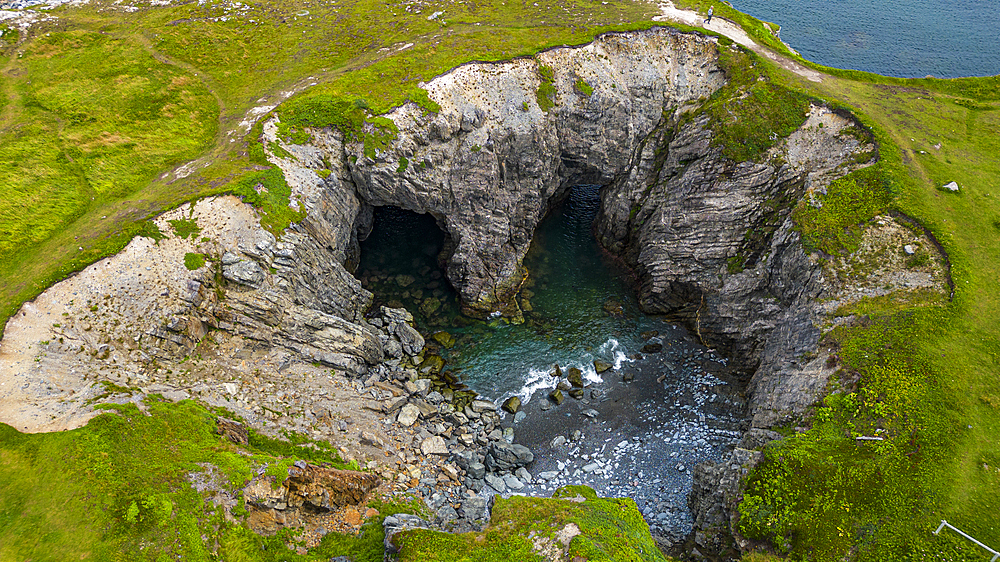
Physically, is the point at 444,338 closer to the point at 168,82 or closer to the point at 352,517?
the point at 352,517

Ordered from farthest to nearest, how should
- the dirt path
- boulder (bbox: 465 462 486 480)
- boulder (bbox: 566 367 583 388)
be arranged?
the dirt path, boulder (bbox: 566 367 583 388), boulder (bbox: 465 462 486 480)

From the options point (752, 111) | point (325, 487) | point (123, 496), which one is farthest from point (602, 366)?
point (123, 496)

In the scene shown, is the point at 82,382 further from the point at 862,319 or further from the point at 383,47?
the point at 862,319

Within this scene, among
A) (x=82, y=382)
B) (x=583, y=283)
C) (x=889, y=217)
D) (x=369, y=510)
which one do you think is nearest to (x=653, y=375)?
(x=583, y=283)

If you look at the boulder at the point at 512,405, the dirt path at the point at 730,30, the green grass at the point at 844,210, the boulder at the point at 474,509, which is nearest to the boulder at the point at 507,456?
the boulder at the point at 512,405

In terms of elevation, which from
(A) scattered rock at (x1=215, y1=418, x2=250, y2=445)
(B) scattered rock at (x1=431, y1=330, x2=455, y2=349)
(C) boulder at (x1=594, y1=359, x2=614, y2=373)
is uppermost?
(A) scattered rock at (x1=215, y1=418, x2=250, y2=445)

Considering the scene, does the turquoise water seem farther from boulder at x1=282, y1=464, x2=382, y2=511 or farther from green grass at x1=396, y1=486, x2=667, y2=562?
green grass at x1=396, y1=486, x2=667, y2=562

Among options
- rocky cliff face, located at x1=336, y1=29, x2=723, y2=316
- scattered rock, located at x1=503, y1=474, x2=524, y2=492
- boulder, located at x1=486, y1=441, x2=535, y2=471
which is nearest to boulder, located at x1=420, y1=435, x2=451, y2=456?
boulder, located at x1=486, y1=441, x2=535, y2=471
